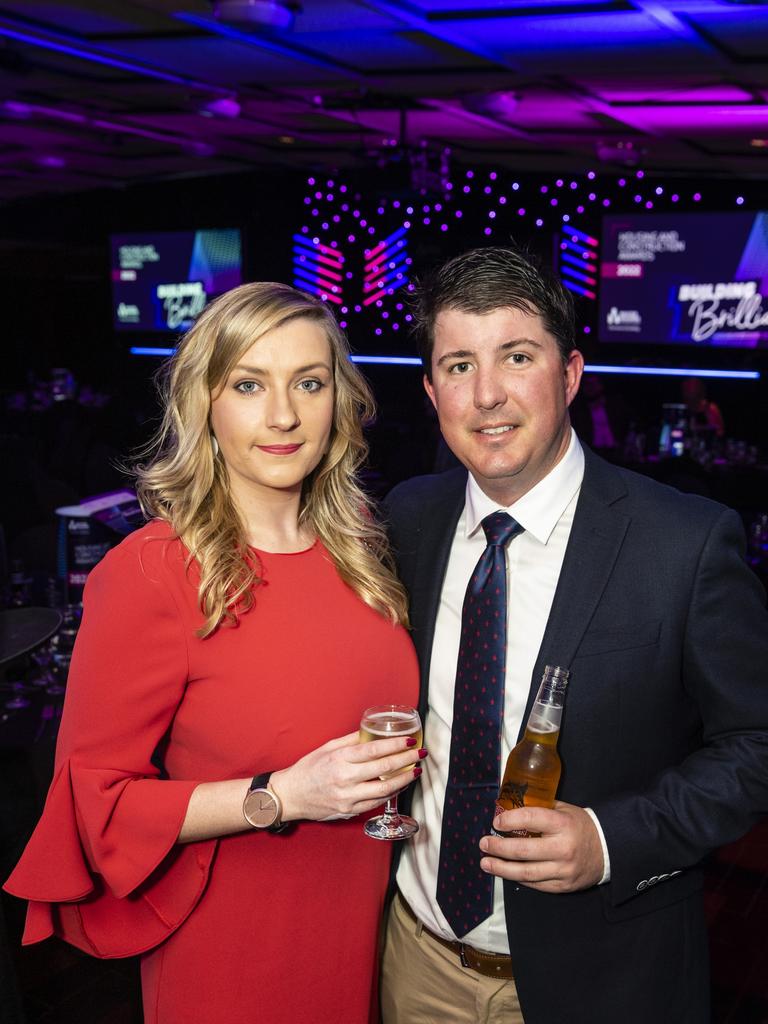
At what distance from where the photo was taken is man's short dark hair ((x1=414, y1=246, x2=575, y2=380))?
1.71m

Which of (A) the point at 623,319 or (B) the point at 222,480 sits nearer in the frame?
(B) the point at 222,480

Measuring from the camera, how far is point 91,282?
44.8 feet

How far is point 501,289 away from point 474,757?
81cm

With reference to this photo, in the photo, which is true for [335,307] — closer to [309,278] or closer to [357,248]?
[309,278]

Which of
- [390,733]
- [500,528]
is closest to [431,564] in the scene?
[500,528]

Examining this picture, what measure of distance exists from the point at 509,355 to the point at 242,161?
9399 millimetres

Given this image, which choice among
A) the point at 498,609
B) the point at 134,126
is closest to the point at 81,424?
the point at 134,126

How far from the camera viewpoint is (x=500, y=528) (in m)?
1.71

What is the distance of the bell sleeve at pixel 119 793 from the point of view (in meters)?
1.54

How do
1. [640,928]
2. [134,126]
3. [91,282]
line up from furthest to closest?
[91,282], [134,126], [640,928]

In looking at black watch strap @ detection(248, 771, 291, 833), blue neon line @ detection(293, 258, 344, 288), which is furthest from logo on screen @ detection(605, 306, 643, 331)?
black watch strap @ detection(248, 771, 291, 833)

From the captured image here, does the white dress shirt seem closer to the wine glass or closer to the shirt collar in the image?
the shirt collar

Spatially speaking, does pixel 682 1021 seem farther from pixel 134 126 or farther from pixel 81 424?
pixel 134 126

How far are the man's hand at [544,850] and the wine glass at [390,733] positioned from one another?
0.59 ft
